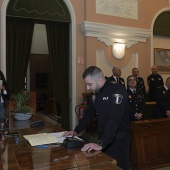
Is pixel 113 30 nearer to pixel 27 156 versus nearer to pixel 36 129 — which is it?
pixel 36 129

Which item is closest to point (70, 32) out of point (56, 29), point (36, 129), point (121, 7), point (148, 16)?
point (56, 29)

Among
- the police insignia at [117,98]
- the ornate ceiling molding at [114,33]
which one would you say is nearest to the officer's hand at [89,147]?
the police insignia at [117,98]

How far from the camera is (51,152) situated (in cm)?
155

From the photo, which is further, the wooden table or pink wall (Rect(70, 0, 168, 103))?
pink wall (Rect(70, 0, 168, 103))

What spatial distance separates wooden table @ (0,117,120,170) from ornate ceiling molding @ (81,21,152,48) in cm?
473

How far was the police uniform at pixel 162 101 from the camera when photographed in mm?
4520

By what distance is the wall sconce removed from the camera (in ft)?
21.3

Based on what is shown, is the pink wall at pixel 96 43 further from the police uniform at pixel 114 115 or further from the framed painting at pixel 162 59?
the police uniform at pixel 114 115

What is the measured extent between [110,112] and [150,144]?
7.03 ft

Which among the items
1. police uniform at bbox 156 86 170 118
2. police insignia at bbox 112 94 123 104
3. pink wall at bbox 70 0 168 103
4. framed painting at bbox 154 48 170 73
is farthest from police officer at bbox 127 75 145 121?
framed painting at bbox 154 48 170 73

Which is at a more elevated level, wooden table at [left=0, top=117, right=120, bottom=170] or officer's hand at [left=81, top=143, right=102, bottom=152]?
officer's hand at [left=81, top=143, right=102, bottom=152]

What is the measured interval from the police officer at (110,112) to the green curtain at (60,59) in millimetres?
3949

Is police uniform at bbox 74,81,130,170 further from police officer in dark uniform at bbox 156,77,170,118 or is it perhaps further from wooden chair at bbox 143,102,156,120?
wooden chair at bbox 143,102,156,120

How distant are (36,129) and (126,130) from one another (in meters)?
0.86
